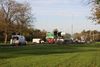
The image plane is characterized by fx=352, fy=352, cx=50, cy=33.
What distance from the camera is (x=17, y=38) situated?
82.6 meters

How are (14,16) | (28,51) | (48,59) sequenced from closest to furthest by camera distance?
(48,59), (28,51), (14,16)

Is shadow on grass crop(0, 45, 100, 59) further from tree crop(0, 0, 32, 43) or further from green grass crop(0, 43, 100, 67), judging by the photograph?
tree crop(0, 0, 32, 43)

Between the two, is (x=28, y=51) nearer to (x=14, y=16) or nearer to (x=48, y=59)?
(x=48, y=59)

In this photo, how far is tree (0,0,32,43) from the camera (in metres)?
114

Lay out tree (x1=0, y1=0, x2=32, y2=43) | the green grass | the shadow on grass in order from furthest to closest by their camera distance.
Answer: tree (x1=0, y1=0, x2=32, y2=43) → the shadow on grass → the green grass

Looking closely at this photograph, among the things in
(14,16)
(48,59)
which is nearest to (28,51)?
(48,59)

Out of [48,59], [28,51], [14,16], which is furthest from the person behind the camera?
[14,16]

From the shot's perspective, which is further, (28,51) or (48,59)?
(28,51)

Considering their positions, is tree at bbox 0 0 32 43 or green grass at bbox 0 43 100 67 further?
tree at bbox 0 0 32 43

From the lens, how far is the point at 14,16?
116 metres

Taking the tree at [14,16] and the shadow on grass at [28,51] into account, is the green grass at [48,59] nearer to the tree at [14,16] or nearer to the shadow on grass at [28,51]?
the shadow on grass at [28,51]

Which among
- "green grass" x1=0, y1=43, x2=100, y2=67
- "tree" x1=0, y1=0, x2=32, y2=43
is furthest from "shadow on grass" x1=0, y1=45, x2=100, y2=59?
"tree" x1=0, y1=0, x2=32, y2=43

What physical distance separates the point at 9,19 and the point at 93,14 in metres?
44.4

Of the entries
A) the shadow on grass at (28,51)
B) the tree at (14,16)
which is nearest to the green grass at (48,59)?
the shadow on grass at (28,51)
